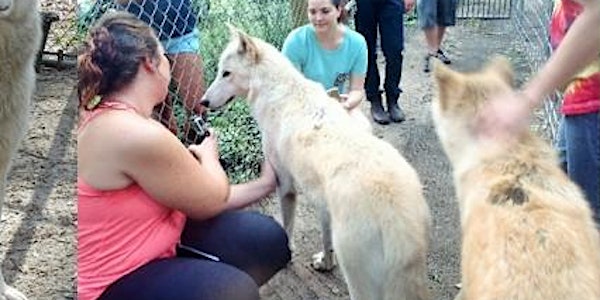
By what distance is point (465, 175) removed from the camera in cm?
258

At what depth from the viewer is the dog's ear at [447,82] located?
260cm

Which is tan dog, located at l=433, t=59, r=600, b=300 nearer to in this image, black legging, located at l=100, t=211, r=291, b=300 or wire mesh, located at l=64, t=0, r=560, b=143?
black legging, located at l=100, t=211, r=291, b=300

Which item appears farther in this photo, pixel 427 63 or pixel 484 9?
pixel 484 9

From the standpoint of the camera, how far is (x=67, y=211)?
4156mm

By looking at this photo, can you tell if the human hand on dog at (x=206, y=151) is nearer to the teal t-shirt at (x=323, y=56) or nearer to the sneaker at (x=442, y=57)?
the teal t-shirt at (x=323, y=56)

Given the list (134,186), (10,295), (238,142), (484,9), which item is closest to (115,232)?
(134,186)

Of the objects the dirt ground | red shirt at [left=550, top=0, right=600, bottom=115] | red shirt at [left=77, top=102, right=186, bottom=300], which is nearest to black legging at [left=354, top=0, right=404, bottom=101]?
the dirt ground

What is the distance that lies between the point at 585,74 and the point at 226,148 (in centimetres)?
250

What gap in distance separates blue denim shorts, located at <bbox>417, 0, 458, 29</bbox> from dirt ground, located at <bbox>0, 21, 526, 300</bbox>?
2.03 ft

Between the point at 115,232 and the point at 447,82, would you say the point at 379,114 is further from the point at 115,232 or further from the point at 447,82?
the point at 115,232

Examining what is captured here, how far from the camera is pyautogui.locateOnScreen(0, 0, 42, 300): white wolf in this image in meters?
3.37

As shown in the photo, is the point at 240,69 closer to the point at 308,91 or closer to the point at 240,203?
the point at 308,91

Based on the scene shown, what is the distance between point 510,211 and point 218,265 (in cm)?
90

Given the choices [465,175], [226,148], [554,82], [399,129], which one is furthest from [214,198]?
[399,129]
